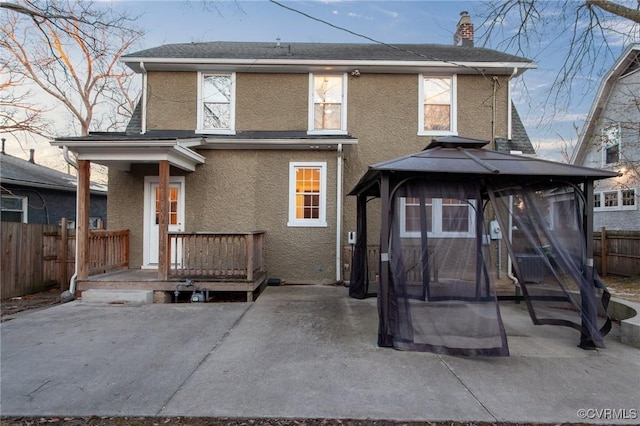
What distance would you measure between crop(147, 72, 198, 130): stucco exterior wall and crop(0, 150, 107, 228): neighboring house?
3856 millimetres

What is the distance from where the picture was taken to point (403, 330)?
4414 millimetres

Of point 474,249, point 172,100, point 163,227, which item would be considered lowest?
point 474,249

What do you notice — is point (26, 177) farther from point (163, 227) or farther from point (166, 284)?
point (166, 284)

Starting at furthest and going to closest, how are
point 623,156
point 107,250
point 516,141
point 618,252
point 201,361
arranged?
1. point 623,156
2. point 618,252
3. point 516,141
4. point 107,250
5. point 201,361

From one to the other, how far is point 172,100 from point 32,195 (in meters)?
7.54

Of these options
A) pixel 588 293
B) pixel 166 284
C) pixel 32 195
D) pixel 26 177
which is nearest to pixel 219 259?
pixel 166 284

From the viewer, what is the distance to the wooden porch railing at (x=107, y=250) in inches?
294

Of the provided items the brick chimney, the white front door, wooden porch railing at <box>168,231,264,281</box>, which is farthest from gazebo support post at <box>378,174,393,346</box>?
the brick chimney

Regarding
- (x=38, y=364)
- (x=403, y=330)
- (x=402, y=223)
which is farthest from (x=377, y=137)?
(x=38, y=364)

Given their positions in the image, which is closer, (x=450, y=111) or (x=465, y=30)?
(x=450, y=111)

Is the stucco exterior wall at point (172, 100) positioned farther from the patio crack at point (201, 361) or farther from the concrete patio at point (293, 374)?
the patio crack at point (201, 361)

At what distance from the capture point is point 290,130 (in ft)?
29.6

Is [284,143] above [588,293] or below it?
above

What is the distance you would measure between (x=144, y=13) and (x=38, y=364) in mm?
7700
